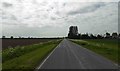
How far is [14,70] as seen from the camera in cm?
1553

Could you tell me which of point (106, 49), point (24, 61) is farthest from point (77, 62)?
point (106, 49)

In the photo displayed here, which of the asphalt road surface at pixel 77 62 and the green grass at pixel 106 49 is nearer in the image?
the asphalt road surface at pixel 77 62

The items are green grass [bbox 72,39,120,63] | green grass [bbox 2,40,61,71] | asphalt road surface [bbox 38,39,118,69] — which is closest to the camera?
asphalt road surface [bbox 38,39,118,69]

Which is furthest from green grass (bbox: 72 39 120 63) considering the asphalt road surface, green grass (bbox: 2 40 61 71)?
green grass (bbox: 2 40 61 71)

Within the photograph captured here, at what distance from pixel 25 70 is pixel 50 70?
1805 mm

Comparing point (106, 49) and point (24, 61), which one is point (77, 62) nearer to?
point (24, 61)

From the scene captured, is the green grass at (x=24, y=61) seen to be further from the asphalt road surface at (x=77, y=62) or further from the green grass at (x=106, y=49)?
the green grass at (x=106, y=49)

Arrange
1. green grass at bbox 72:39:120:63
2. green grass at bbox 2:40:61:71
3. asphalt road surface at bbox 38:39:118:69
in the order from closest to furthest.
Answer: asphalt road surface at bbox 38:39:118:69 → green grass at bbox 2:40:61:71 → green grass at bbox 72:39:120:63

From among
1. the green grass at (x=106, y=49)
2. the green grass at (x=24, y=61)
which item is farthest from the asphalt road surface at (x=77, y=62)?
the green grass at (x=106, y=49)

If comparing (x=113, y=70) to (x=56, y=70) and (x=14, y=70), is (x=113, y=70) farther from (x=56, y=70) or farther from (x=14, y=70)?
(x=14, y=70)

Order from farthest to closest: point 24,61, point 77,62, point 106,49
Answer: point 106,49 < point 24,61 < point 77,62

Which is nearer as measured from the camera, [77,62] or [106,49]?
[77,62]

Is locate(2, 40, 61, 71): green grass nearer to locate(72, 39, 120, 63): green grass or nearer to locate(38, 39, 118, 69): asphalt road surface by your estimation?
locate(38, 39, 118, 69): asphalt road surface

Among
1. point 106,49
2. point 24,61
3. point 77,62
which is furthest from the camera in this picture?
point 106,49
